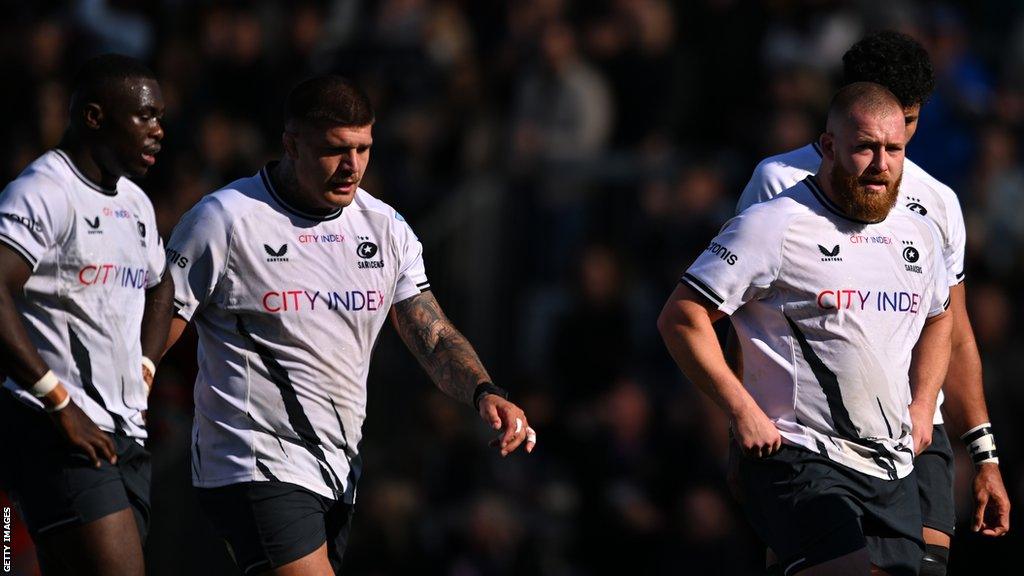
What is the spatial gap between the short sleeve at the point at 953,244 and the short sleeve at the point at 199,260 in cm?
322

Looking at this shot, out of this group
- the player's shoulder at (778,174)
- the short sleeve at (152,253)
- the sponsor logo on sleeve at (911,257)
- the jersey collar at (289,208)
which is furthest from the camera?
the player's shoulder at (778,174)

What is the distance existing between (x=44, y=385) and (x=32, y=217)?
0.72m

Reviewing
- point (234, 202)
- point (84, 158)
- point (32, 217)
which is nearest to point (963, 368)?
point (234, 202)

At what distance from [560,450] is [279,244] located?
→ 6.17 metres

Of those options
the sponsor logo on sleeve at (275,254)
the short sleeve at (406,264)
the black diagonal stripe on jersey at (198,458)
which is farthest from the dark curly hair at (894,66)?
the black diagonal stripe on jersey at (198,458)

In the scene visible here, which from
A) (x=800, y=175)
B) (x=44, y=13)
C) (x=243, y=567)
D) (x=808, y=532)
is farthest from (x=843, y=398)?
(x=44, y=13)

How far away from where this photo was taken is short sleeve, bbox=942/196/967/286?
7.41 m

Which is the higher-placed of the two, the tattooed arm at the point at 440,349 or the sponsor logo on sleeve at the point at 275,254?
the sponsor logo on sleeve at the point at 275,254

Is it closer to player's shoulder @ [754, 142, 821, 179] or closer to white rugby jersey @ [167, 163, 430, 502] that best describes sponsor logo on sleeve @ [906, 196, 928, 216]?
player's shoulder @ [754, 142, 821, 179]

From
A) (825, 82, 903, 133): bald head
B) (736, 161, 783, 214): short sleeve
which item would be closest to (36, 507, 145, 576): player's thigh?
(736, 161, 783, 214): short sleeve

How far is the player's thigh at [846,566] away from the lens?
Answer: 6422 mm

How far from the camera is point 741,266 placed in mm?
6559

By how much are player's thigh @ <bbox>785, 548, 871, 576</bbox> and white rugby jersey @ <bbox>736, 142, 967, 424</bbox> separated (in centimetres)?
118

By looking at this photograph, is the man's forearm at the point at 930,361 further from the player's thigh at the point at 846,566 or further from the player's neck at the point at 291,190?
the player's neck at the point at 291,190
